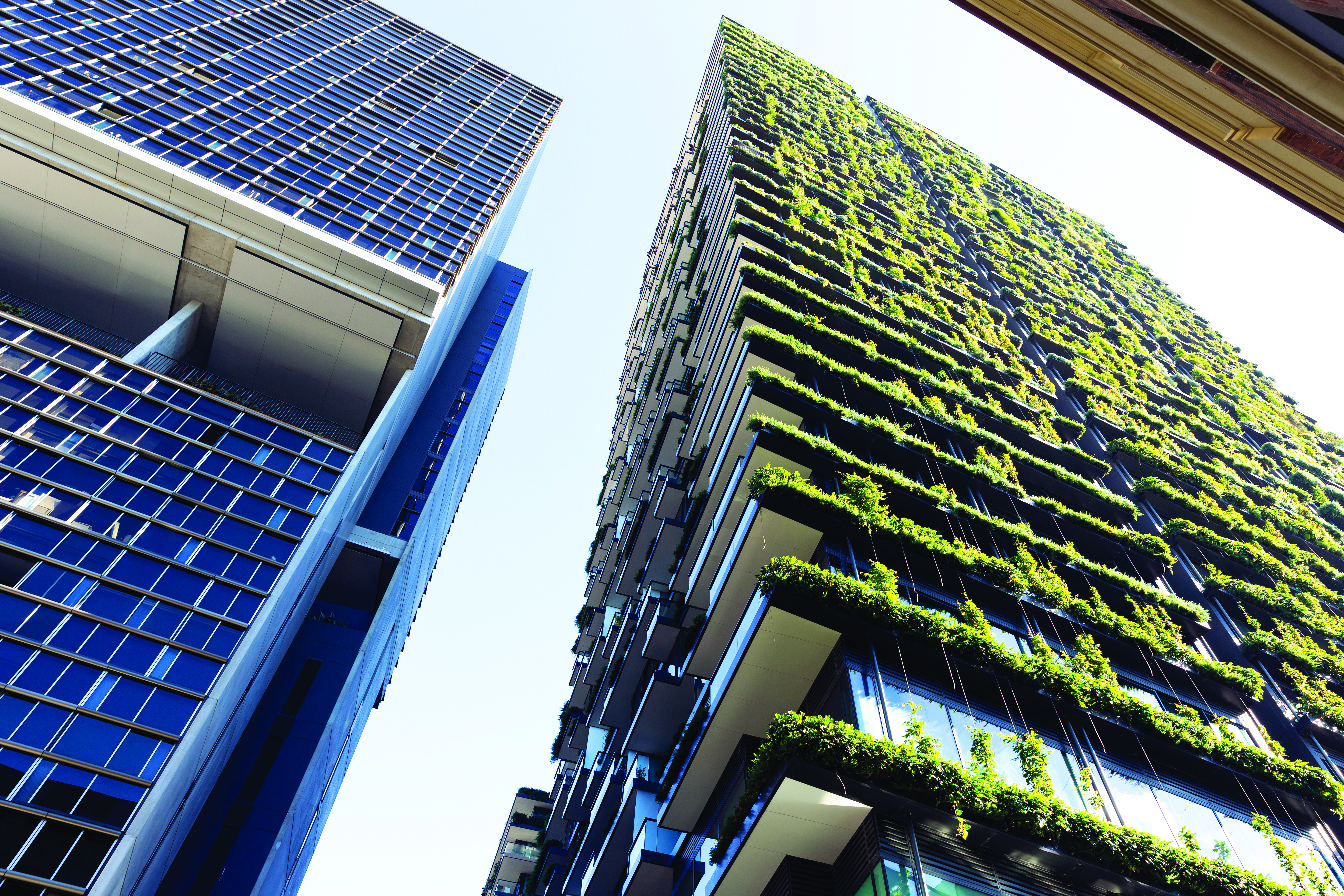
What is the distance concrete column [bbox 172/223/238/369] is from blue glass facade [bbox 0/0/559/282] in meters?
3.51

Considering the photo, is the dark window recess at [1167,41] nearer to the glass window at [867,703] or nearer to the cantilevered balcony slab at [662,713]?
the glass window at [867,703]

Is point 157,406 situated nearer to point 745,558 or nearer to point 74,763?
point 74,763

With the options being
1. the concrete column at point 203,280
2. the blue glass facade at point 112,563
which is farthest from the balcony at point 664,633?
the concrete column at point 203,280

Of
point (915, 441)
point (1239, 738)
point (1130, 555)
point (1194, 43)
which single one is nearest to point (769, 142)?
point (915, 441)

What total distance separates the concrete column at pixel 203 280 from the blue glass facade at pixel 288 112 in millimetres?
3508

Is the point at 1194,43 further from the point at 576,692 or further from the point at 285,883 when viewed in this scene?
the point at 285,883

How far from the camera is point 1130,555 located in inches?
1046

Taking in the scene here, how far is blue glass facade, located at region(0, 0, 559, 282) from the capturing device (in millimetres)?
47219

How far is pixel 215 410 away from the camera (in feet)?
123

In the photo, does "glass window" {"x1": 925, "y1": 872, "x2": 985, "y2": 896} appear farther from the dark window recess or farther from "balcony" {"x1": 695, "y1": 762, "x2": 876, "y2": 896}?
the dark window recess

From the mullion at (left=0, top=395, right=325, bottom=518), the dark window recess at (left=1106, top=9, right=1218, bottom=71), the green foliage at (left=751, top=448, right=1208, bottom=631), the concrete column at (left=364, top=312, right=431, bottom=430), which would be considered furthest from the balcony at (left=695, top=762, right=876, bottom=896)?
the concrete column at (left=364, top=312, right=431, bottom=430)

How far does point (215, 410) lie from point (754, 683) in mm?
33101

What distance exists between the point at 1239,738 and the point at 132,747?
3273 centimetres

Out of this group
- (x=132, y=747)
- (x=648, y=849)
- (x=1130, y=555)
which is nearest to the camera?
(x=648, y=849)
